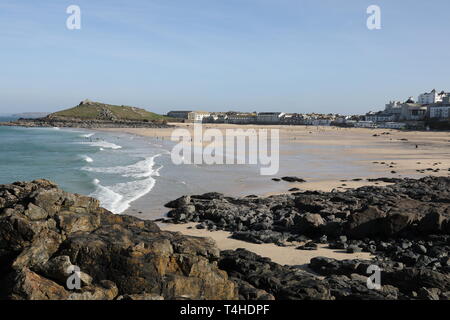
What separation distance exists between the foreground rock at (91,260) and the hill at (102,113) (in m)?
153

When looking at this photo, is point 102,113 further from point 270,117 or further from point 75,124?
point 270,117

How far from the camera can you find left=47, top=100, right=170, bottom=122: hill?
161m

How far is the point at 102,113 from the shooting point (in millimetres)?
168500

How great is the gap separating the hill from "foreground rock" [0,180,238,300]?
503 ft

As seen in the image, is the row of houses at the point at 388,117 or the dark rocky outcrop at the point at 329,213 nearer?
the dark rocky outcrop at the point at 329,213

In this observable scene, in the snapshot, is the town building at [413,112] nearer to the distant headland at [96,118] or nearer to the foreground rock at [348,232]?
the distant headland at [96,118]

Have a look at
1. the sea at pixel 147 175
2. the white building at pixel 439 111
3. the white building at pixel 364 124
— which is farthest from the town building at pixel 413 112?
the sea at pixel 147 175

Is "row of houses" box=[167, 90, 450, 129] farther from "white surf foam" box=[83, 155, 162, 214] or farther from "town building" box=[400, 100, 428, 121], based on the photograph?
"white surf foam" box=[83, 155, 162, 214]

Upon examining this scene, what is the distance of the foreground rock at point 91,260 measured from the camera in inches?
262

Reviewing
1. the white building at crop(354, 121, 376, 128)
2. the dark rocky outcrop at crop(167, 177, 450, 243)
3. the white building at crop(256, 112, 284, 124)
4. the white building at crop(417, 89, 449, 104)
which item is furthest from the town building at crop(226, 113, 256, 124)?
the dark rocky outcrop at crop(167, 177, 450, 243)

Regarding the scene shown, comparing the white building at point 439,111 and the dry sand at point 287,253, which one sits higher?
the white building at point 439,111
